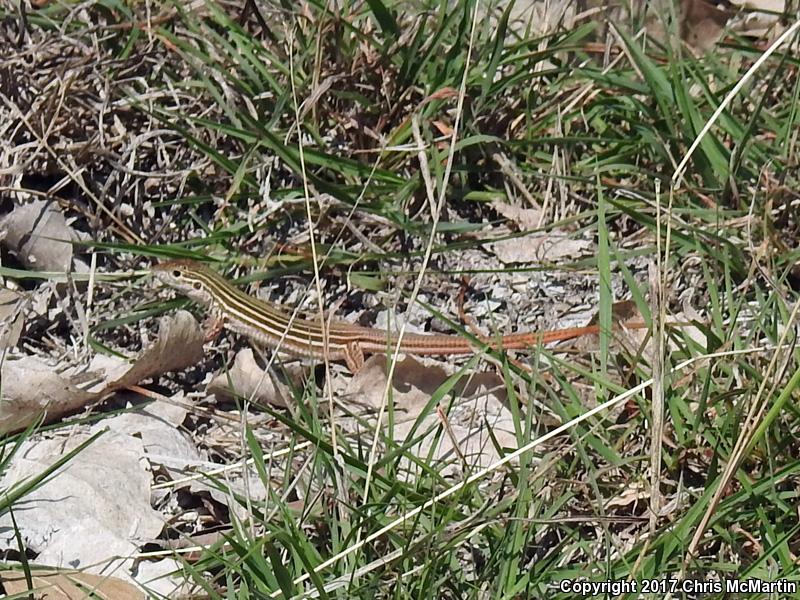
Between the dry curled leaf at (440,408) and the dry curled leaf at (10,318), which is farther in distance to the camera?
the dry curled leaf at (10,318)

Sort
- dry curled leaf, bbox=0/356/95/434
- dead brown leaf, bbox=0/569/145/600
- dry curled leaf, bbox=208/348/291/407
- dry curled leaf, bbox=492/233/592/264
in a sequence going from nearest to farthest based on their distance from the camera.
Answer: dead brown leaf, bbox=0/569/145/600 < dry curled leaf, bbox=0/356/95/434 < dry curled leaf, bbox=208/348/291/407 < dry curled leaf, bbox=492/233/592/264

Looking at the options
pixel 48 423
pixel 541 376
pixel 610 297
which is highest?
pixel 610 297

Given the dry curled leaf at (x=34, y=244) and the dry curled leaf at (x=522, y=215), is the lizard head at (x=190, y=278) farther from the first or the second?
the dry curled leaf at (x=522, y=215)

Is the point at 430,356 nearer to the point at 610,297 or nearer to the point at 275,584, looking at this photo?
the point at 610,297

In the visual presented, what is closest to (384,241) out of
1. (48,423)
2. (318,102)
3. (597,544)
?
(318,102)

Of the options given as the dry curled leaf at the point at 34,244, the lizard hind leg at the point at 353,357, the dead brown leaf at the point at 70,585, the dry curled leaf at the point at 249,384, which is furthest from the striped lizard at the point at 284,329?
the dead brown leaf at the point at 70,585

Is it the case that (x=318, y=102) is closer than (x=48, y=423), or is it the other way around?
(x=48, y=423)

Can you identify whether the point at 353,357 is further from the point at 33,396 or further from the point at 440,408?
the point at 33,396

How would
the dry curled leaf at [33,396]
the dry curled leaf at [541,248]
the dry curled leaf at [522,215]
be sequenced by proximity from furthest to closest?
the dry curled leaf at [522,215]
the dry curled leaf at [541,248]
the dry curled leaf at [33,396]

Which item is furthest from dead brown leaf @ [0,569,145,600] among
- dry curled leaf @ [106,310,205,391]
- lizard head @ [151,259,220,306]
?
lizard head @ [151,259,220,306]

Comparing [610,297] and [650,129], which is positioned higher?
[650,129]

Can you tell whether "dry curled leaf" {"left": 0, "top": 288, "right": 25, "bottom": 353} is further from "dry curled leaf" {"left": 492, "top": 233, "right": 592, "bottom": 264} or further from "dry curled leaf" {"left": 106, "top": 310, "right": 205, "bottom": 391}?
"dry curled leaf" {"left": 492, "top": 233, "right": 592, "bottom": 264}
